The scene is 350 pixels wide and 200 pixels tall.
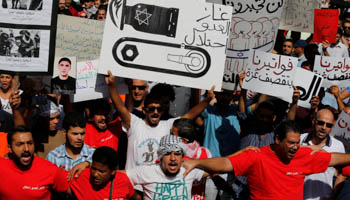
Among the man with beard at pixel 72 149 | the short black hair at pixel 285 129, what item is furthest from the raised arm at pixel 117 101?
the short black hair at pixel 285 129

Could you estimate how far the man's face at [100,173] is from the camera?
5355mm

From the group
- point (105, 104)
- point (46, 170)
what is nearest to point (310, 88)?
point (105, 104)

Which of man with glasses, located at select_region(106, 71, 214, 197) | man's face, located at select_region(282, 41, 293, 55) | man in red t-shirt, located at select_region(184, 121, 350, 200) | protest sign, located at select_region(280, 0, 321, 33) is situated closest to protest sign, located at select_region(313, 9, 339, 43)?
protest sign, located at select_region(280, 0, 321, 33)

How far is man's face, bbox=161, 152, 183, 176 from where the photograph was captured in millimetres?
5414

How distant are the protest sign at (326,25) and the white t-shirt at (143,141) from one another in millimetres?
4628

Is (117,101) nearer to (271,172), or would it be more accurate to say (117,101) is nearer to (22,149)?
(22,149)

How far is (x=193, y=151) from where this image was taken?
6.14m

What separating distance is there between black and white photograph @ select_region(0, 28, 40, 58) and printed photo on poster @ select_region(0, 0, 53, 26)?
118mm

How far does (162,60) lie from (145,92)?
0.60 meters

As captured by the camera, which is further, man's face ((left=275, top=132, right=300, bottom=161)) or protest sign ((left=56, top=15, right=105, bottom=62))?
protest sign ((left=56, top=15, right=105, bottom=62))

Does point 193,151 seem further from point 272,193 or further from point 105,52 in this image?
point 105,52

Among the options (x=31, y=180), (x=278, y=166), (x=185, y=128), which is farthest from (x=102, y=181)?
(x=278, y=166)

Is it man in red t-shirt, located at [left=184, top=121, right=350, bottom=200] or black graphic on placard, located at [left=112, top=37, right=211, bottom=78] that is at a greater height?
black graphic on placard, located at [left=112, top=37, right=211, bottom=78]

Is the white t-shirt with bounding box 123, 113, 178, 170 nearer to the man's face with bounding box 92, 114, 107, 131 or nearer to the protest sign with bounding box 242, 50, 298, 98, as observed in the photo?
the man's face with bounding box 92, 114, 107, 131
